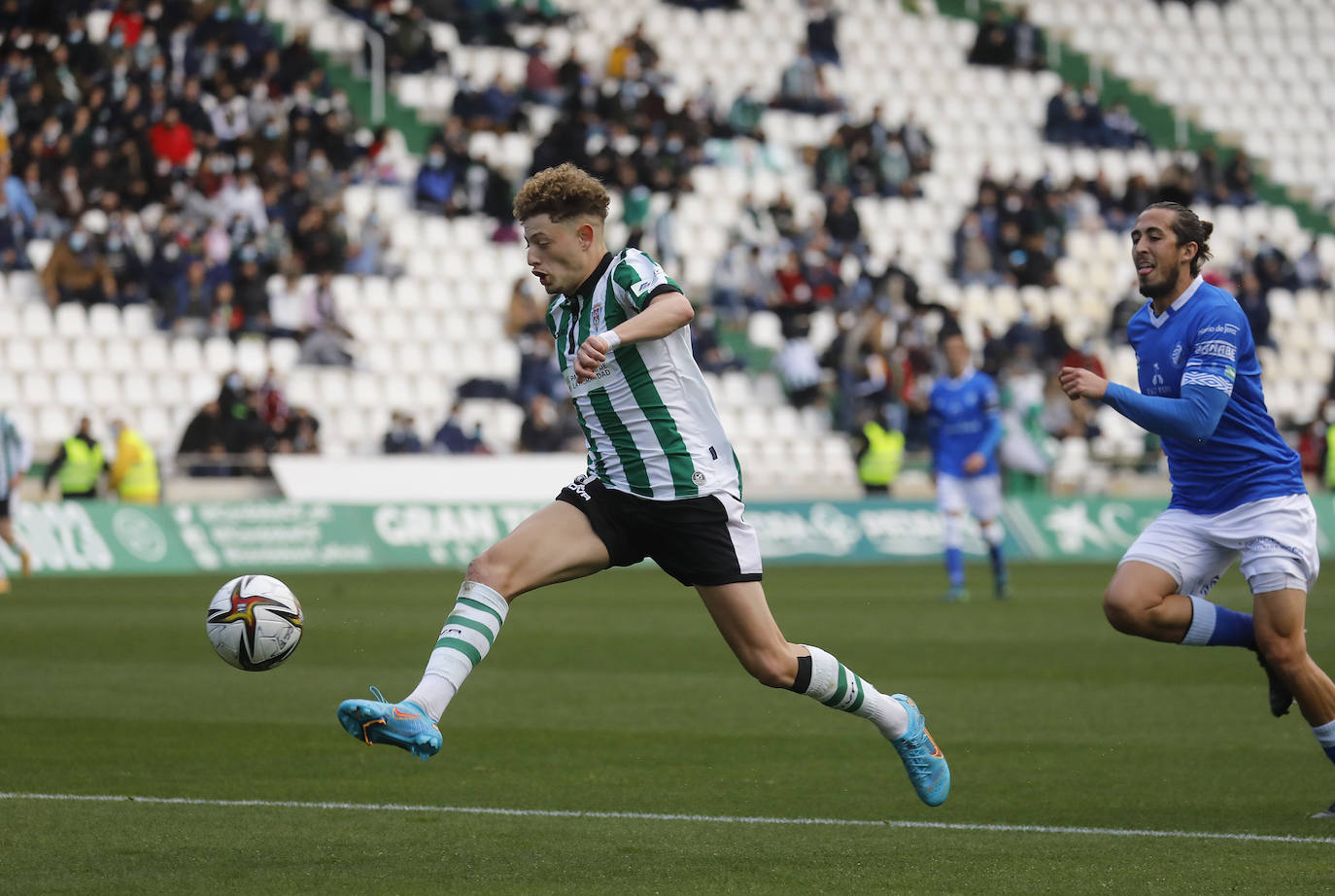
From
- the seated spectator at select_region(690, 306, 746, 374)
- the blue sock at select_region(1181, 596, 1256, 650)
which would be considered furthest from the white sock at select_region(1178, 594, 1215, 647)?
the seated spectator at select_region(690, 306, 746, 374)

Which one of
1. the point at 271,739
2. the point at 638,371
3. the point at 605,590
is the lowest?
the point at 605,590

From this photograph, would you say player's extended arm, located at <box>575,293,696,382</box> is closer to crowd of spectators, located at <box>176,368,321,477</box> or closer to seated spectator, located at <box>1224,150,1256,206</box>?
crowd of spectators, located at <box>176,368,321,477</box>

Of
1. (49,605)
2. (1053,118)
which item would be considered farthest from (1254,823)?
(1053,118)

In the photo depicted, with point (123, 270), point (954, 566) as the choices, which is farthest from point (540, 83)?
point (954, 566)

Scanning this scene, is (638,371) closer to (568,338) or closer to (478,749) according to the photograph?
(568,338)

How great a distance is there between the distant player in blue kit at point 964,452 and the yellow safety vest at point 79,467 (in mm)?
9930

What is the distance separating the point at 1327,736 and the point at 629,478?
111 inches

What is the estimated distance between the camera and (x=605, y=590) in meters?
21.0

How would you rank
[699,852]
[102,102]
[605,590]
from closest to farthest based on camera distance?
[699,852] → [605,590] → [102,102]

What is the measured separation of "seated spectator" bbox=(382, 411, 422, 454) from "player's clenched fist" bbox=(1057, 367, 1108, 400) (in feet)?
59.6

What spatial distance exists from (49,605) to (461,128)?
43.3 ft

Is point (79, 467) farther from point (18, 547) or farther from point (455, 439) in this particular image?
point (455, 439)

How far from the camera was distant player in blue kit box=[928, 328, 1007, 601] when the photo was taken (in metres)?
18.7

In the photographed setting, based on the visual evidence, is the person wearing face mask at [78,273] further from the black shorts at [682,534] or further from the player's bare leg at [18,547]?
the black shorts at [682,534]
